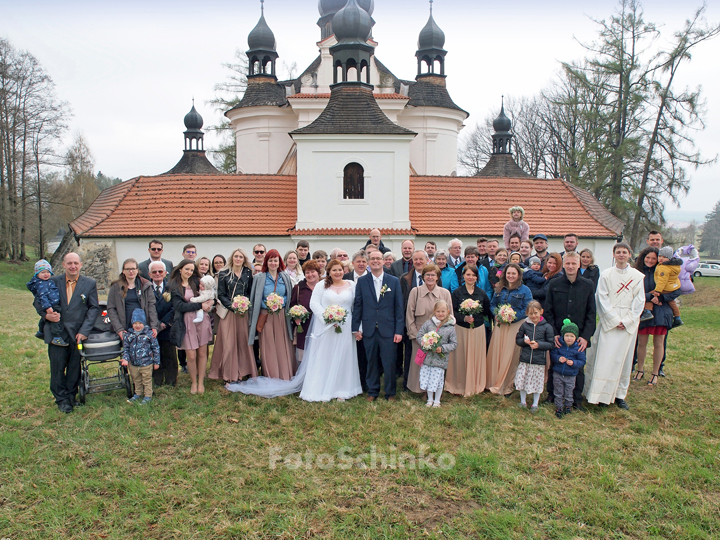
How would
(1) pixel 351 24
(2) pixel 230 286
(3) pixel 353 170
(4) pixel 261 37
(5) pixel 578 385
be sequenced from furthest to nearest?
1. (4) pixel 261 37
2. (1) pixel 351 24
3. (3) pixel 353 170
4. (2) pixel 230 286
5. (5) pixel 578 385

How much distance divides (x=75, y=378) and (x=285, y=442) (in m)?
3.02

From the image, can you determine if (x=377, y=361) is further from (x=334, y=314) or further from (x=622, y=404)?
(x=622, y=404)

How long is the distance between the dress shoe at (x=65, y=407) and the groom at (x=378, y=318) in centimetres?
372

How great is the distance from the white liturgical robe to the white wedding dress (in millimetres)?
3133

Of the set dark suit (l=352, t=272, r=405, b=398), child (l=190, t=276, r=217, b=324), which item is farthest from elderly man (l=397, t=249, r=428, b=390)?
child (l=190, t=276, r=217, b=324)

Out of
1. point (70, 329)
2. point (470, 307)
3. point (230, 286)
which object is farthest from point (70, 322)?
point (470, 307)

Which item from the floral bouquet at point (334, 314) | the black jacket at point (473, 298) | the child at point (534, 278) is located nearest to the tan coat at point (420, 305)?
the black jacket at point (473, 298)

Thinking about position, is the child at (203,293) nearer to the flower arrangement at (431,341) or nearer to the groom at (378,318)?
the groom at (378,318)

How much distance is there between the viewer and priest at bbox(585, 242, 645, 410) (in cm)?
634

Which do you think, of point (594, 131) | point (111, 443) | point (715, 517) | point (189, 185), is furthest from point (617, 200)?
point (111, 443)

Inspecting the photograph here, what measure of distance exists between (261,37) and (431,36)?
29.2 feet

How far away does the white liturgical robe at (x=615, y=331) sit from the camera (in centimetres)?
635

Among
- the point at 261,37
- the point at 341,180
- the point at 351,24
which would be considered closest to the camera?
the point at 341,180

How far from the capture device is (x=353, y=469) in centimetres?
484
